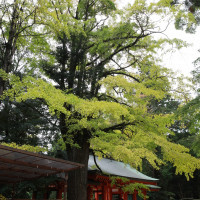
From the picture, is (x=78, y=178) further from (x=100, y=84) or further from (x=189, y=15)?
(x=189, y=15)

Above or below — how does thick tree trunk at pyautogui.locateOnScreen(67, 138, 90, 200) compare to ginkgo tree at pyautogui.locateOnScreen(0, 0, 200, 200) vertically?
below

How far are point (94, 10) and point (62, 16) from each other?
218cm

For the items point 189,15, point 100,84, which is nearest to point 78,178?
point 100,84

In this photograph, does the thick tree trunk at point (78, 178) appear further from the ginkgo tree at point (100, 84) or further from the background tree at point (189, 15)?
the background tree at point (189, 15)

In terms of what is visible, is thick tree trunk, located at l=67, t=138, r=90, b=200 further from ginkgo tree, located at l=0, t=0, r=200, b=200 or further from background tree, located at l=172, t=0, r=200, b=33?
background tree, located at l=172, t=0, r=200, b=33

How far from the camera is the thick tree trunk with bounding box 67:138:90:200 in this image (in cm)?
747

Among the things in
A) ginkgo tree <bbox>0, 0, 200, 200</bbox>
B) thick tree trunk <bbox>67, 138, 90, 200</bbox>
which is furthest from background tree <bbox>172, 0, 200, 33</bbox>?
thick tree trunk <bbox>67, 138, 90, 200</bbox>

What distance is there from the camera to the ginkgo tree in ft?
20.7

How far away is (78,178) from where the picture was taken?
303 inches

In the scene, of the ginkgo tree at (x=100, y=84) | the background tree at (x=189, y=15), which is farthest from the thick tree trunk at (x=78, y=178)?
the background tree at (x=189, y=15)

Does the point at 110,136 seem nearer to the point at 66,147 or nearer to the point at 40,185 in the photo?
the point at 66,147

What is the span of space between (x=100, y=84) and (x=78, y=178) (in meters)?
4.24

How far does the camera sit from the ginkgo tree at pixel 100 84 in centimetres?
631

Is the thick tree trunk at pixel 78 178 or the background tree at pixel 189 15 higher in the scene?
the background tree at pixel 189 15
